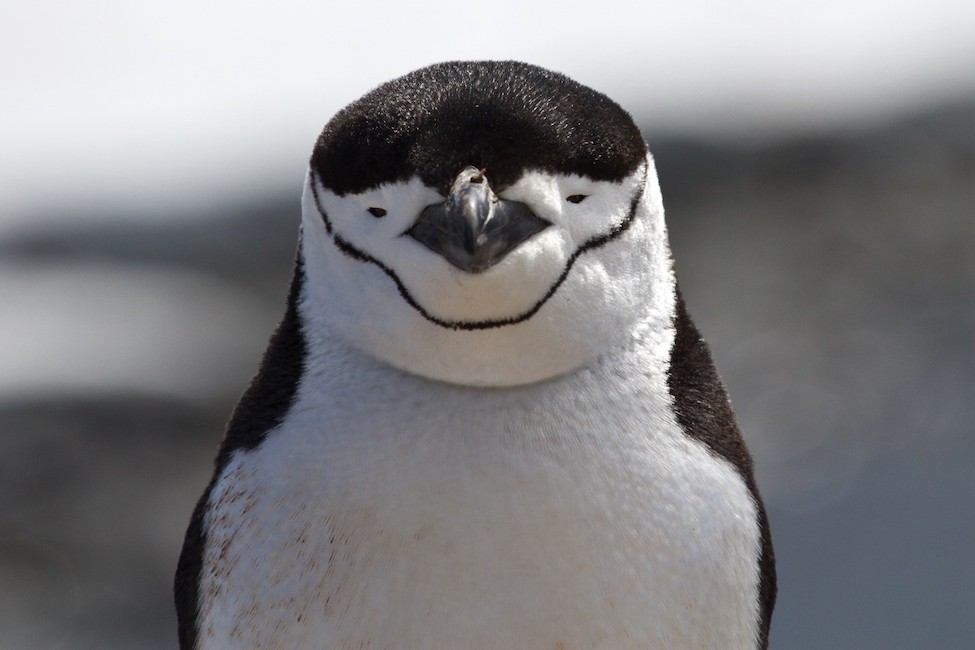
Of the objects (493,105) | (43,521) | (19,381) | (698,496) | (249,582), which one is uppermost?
(493,105)

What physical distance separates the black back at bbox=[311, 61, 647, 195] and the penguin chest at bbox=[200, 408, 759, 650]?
26 centimetres

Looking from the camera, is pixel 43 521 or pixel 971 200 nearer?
pixel 43 521

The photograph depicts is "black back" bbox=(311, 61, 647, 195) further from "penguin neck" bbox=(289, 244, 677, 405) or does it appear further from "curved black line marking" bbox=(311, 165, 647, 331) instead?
"penguin neck" bbox=(289, 244, 677, 405)

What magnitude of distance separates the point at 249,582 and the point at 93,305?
4402mm

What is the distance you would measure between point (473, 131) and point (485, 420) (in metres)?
0.28

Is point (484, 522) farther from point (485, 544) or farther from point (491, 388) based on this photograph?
point (491, 388)

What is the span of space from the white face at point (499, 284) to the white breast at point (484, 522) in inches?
1.5

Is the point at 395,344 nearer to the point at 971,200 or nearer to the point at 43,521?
the point at 43,521

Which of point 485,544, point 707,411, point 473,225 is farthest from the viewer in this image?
point 707,411

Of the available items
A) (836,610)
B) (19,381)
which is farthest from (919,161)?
(19,381)

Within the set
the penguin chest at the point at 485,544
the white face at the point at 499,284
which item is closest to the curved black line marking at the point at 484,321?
the white face at the point at 499,284

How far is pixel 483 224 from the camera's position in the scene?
1159mm

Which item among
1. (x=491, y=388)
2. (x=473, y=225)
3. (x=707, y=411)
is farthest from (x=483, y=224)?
(x=707, y=411)

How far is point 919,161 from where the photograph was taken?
609 centimetres
